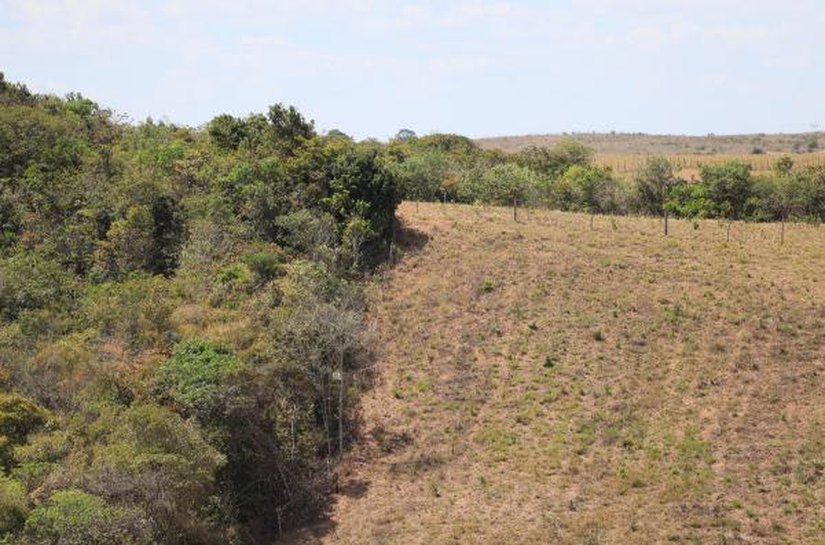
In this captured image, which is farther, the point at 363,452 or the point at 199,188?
the point at 199,188

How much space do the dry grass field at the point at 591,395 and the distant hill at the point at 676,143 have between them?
95048 mm

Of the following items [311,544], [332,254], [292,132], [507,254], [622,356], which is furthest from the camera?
[292,132]

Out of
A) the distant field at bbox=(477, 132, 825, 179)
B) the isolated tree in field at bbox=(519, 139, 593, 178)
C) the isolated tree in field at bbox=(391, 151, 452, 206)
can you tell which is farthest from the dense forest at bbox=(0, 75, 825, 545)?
the distant field at bbox=(477, 132, 825, 179)

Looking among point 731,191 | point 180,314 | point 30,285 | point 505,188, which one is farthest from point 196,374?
point 731,191

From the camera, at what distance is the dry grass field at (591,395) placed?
22312mm

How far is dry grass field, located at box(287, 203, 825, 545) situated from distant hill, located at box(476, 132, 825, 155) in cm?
9505

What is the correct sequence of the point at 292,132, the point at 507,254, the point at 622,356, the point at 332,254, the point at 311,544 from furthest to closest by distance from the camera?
the point at 292,132
the point at 507,254
the point at 332,254
the point at 622,356
the point at 311,544

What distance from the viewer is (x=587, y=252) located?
40688 mm

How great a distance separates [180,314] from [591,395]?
15.0 m

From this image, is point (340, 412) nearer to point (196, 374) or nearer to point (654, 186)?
point (196, 374)

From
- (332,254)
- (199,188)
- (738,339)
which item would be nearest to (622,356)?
(738,339)

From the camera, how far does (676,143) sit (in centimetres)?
15275

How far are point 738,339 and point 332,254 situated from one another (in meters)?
17.6

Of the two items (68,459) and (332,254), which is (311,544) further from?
(332,254)
